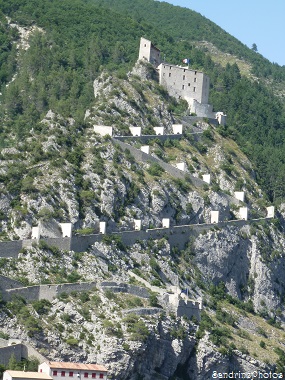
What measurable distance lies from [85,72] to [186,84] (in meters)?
17.2

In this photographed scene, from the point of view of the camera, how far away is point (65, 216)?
4011 inches

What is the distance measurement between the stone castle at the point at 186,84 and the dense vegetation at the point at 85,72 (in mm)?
3155

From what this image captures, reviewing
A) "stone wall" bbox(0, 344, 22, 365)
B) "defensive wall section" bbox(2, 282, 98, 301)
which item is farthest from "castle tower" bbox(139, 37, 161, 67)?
"stone wall" bbox(0, 344, 22, 365)

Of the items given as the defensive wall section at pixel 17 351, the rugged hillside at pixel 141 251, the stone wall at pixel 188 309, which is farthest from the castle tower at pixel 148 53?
the defensive wall section at pixel 17 351

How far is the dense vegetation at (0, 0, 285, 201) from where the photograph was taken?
132 meters

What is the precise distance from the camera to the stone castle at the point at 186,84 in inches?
5138

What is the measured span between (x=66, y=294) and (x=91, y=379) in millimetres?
8804

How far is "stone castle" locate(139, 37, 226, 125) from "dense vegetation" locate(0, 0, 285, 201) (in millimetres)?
3155

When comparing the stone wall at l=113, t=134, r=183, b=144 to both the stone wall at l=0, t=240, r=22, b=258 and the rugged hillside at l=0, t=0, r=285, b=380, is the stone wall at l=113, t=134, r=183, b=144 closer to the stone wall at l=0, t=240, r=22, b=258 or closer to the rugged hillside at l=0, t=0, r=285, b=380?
the rugged hillside at l=0, t=0, r=285, b=380

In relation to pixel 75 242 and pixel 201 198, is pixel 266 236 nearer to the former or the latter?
pixel 201 198

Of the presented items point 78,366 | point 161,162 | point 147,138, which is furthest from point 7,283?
point 147,138

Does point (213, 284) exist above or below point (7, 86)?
below

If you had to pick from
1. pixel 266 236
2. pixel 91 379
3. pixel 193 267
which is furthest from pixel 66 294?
pixel 266 236

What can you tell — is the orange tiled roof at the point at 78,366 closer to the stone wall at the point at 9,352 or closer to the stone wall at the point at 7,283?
the stone wall at the point at 9,352
